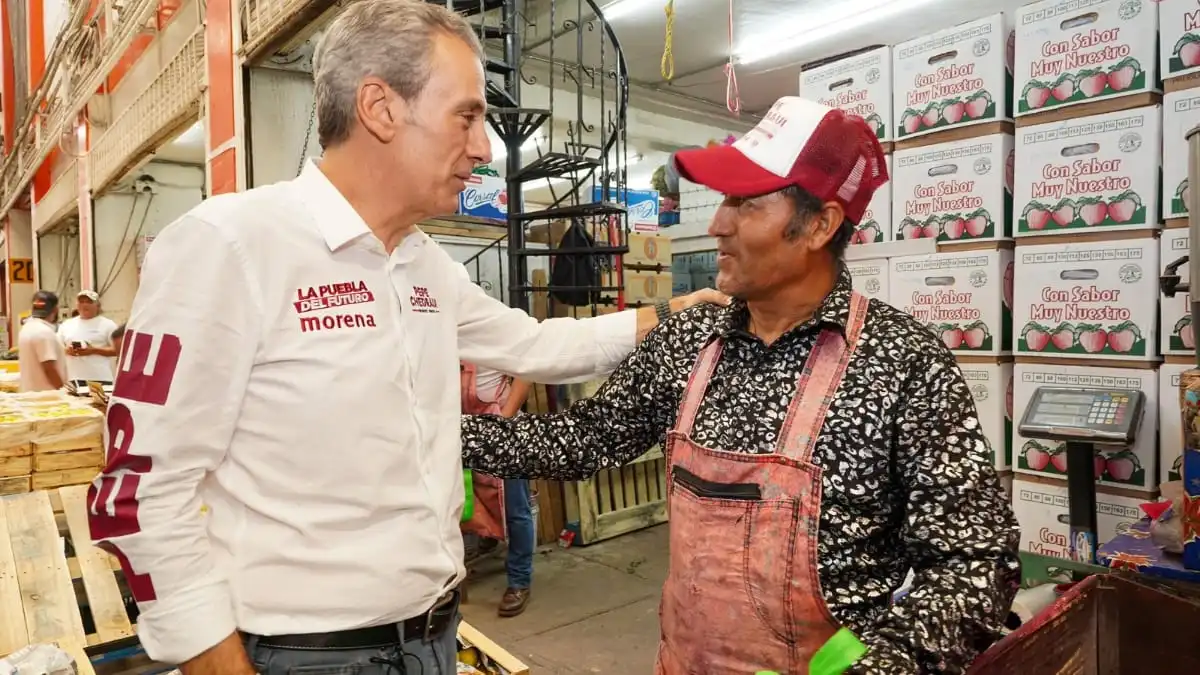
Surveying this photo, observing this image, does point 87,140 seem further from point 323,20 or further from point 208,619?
point 208,619

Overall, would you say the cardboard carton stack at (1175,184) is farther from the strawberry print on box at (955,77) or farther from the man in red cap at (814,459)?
the man in red cap at (814,459)

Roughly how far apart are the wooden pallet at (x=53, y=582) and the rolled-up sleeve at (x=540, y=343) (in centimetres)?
155

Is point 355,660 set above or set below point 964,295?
below

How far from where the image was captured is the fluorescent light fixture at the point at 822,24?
24.1ft

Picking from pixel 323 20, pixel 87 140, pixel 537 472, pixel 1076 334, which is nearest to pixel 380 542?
pixel 537 472

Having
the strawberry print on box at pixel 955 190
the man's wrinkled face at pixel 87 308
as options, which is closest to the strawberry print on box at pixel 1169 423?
the strawberry print on box at pixel 955 190

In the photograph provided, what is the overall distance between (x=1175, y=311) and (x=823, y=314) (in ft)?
6.11

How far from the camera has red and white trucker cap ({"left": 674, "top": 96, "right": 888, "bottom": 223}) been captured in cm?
126

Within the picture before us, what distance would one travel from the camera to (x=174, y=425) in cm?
103

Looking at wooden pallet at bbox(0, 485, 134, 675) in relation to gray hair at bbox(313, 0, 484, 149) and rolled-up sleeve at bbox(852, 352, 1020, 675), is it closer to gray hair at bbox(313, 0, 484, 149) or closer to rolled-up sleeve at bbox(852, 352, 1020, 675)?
gray hair at bbox(313, 0, 484, 149)

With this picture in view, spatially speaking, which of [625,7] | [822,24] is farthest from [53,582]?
[822,24]

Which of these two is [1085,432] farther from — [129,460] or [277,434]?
[129,460]

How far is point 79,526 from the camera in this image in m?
2.90

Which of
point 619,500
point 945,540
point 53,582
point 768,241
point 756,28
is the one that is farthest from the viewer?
point 756,28
